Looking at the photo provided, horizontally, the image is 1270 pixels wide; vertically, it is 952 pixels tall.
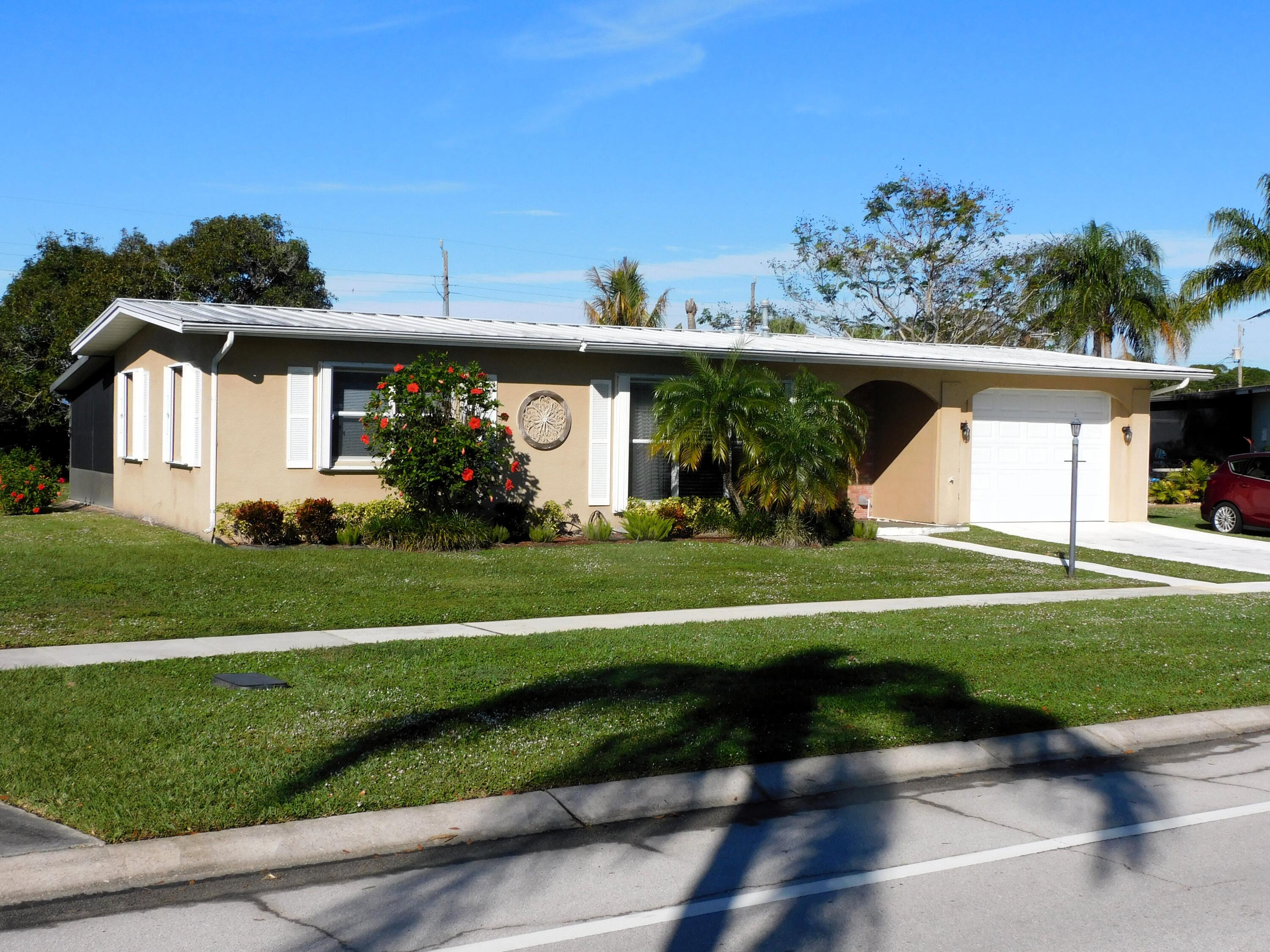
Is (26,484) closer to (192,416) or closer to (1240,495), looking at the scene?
(192,416)

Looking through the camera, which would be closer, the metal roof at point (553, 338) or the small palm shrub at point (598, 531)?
the metal roof at point (553, 338)

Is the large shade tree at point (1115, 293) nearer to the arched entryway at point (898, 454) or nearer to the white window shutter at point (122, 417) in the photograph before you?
the arched entryway at point (898, 454)

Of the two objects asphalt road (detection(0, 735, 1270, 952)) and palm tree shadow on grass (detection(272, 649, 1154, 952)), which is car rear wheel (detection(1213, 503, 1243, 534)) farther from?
asphalt road (detection(0, 735, 1270, 952))

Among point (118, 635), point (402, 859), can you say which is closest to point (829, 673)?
point (402, 859)

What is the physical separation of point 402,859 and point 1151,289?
33.9 meters

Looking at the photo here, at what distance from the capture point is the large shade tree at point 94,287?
30.8 m

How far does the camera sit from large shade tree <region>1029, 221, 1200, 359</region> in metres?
34.1

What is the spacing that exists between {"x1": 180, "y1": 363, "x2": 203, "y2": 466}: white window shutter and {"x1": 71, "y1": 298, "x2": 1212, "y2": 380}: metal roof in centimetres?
91

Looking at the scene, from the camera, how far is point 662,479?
18469 mm

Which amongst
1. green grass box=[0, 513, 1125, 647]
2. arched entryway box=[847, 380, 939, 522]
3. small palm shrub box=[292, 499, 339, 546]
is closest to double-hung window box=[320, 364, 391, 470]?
small palm shrub box=[292, 499, 339, 546]

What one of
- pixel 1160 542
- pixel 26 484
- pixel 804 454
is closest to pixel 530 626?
pixel 804 454

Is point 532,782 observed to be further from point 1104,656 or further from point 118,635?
point 1104,656

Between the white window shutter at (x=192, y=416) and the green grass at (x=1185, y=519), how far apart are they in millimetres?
16811

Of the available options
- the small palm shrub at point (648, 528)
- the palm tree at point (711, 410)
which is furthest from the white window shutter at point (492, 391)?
the small palm shrub at point (648, 528)
